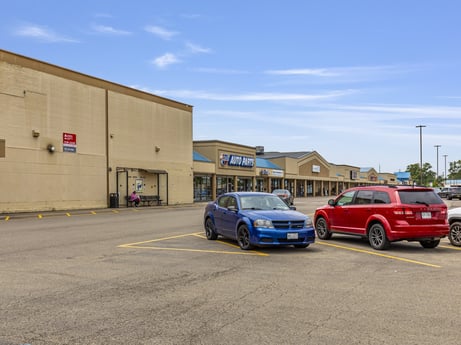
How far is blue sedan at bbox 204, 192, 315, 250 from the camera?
480 inches

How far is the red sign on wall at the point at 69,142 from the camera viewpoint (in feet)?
112

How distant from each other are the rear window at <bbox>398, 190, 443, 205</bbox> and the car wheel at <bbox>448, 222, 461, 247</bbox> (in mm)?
1564

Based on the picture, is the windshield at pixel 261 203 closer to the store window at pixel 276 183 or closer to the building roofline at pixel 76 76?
the building roofline at pixel 76 76

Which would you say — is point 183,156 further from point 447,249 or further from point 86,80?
point 447,249

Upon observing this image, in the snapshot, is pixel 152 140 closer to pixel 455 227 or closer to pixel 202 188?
pixel 202 188

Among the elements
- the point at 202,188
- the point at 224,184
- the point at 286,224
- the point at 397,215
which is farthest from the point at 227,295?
the point at 224,184

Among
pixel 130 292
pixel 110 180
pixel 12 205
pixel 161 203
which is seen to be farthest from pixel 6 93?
pixel 130 292

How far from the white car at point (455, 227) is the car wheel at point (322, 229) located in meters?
3.35

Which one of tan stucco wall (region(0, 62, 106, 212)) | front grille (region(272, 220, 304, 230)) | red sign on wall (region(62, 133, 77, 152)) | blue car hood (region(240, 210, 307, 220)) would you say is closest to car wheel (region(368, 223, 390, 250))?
blue car hood (region(240, 210, 307, 220))

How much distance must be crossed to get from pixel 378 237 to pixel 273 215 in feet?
9.23

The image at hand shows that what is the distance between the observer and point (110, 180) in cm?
3831

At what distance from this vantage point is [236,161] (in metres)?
60.8

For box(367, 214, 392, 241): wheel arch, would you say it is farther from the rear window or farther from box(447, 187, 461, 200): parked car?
box(447, 187, 461, 200): parked car

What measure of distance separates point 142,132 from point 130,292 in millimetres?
35333
